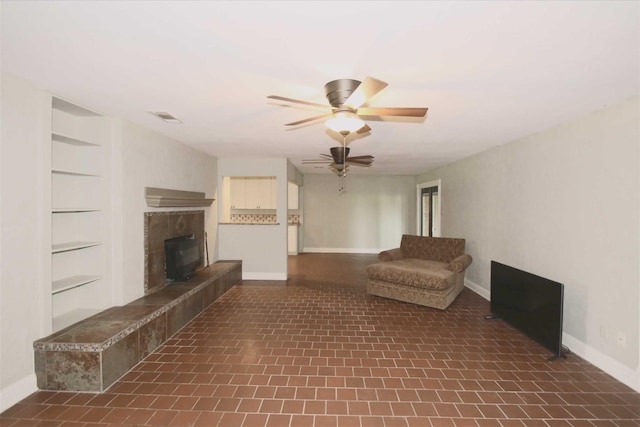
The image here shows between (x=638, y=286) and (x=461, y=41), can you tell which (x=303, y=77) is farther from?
(x=638, y=286)

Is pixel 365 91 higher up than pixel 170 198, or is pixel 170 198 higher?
pixel 365 91

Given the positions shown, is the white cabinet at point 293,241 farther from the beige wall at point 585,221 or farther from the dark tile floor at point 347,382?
the beige wall at point 585,221

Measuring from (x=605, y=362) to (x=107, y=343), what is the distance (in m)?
4.10

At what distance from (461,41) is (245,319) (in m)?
3.50

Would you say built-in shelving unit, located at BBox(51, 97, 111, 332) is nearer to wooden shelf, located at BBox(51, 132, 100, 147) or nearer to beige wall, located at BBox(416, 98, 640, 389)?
wooden shelf, located at BBox(51, 132, 100, 147)

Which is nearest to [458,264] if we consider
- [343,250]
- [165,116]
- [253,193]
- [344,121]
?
[344,121]

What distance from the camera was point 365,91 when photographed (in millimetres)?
1810

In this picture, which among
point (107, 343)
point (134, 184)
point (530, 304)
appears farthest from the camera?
point (134, 184)

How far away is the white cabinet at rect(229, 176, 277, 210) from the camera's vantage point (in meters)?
7.86

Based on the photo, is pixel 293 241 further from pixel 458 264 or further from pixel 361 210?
pixel 458 264

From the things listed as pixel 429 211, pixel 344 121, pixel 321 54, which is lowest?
pixel 429 211

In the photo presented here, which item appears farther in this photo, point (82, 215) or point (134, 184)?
point (134, 184)

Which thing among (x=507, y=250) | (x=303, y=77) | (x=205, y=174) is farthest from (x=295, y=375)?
(x=205, y=174)

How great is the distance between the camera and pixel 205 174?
510cm
